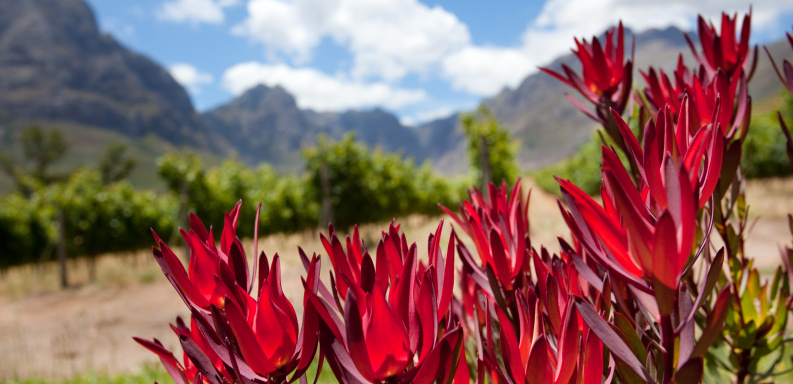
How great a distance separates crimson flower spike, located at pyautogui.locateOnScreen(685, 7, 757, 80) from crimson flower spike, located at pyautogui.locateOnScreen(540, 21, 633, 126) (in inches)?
10.7

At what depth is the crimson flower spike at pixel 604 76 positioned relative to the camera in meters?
1.16

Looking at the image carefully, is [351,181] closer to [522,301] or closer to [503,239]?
[503,239]

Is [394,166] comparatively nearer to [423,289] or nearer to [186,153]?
[186,153]

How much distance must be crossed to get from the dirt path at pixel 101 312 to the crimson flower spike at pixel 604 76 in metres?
5.99

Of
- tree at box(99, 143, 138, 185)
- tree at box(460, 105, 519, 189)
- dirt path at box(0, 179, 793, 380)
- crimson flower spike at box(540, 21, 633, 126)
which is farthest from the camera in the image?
tree at box(99, 143, 138, 185)

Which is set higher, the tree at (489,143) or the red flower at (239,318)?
the tree at (489,143)

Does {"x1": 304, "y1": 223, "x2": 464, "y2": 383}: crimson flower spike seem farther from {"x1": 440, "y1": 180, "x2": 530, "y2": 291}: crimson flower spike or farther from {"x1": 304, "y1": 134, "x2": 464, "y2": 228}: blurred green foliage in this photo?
{"x1": 304, "y1": 134, "x2": 464, "y2": 228}: blurred green foliage

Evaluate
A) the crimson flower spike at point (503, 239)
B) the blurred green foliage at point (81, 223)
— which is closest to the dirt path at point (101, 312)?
the blurred green foliage at point (81, 223)

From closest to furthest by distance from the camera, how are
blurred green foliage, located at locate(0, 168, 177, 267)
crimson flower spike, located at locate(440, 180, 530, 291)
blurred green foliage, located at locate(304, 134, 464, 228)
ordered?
crimson flower spike, located at locate(440, 180, 530, 291) < blurred green foliage, located at locate(304, 134, 464, 228) < blurred green foliage, located at locate(0, 168, 177, 267)

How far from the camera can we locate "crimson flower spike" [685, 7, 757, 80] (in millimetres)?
1272

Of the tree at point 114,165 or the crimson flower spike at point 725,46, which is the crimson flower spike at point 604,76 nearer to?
the crimson flower spike at point 725,46

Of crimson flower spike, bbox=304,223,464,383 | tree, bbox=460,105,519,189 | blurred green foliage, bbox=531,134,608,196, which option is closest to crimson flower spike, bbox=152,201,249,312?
crimson flower spike, bbox=304,223,464,383

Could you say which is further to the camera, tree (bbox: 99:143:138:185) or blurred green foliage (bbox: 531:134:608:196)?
tree (bbox: 99:143:138:185)

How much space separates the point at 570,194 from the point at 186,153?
17.0 metres
